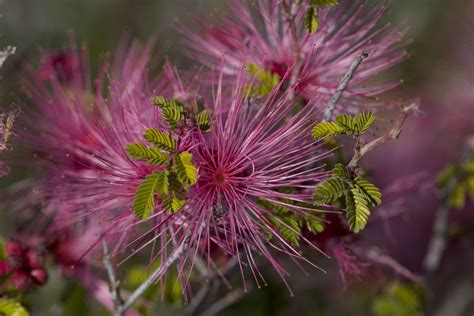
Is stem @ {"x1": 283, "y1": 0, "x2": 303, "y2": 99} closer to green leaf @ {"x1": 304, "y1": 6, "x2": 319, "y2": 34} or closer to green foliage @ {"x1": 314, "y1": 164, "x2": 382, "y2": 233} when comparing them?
green leaf @ {"x1": 304, "y1": 6, "x2": 319, "y2": 34}

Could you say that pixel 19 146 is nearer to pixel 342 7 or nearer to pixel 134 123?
pixel 134 123

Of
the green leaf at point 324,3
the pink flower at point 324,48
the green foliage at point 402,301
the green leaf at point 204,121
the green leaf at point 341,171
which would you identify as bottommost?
the green foliage at point 402,301

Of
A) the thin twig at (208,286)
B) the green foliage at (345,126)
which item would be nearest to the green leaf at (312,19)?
the green foliage at (345,126)

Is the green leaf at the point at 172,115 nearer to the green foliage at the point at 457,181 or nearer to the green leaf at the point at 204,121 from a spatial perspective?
the green leaf at the point at 204,121

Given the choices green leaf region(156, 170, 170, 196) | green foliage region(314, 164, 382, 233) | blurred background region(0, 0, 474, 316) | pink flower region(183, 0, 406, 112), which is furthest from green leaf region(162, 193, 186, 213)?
blurred background region(0, 0, 474, 316)

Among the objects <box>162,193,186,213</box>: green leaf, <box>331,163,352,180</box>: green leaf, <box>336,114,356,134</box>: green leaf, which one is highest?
<box>336,114,356,134</box>: green leaf
